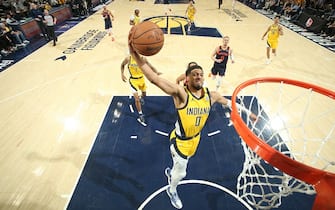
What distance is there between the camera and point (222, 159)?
4441mm

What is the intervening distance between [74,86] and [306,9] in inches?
592

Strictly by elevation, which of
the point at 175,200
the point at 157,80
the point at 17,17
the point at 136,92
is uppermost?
the point at 157,80

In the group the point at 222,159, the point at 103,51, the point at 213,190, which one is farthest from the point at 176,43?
the point at 213,190

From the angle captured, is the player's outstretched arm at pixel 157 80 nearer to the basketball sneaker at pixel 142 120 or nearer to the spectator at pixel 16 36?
the basketball sneaker at pixel 142 120

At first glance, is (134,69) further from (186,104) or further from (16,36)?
(16,36)

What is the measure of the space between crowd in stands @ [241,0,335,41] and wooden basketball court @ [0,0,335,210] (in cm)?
151

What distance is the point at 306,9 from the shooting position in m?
13.7

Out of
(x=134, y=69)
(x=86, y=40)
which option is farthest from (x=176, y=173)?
(x=86, y=40)

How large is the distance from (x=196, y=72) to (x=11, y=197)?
13.0ft

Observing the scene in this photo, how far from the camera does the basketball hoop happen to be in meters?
1.95

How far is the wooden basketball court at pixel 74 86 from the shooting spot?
4.16m

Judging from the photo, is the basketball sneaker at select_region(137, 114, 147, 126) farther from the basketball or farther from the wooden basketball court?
the basketball

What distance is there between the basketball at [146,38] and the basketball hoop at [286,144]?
4.26ft

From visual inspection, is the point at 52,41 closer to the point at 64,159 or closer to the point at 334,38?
the point at 64,159
